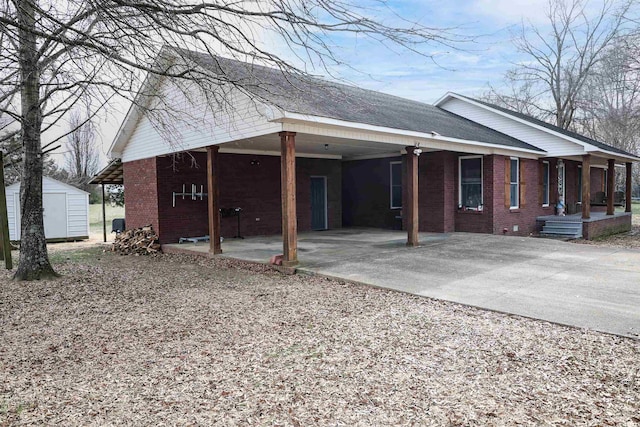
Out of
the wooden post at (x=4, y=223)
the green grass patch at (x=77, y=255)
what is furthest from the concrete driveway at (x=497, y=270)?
the wooden post at (x=4, y=223)

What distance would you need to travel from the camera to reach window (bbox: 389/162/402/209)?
1458 centimetres

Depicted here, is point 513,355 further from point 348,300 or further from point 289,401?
point 348,300

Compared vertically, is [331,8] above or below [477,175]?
above

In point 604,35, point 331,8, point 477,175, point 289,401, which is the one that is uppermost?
point 604,35

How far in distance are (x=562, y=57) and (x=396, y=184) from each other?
19.6 meters

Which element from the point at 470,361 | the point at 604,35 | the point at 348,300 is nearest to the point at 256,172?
the point at 348,300

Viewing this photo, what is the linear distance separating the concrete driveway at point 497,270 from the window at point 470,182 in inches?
49.5

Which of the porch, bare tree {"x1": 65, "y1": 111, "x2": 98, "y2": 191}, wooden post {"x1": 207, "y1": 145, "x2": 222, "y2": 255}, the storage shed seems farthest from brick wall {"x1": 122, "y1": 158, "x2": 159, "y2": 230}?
bare tree {"x1": 65, "y1": 111, "x2": 98, "y2": 191}

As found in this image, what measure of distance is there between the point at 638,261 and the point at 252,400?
8.51 m

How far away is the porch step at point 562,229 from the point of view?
46.2 ft

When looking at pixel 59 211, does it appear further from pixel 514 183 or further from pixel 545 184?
pixel 545 184

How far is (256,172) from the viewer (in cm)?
1341

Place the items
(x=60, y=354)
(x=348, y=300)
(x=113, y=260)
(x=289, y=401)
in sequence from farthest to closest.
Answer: (x=113, y=260), (x=348, y=300), (x=60, y=354), (x=289, y=401)

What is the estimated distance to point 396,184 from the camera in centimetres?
1470
